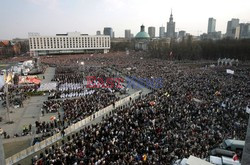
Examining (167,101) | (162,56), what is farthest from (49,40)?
(167,101)

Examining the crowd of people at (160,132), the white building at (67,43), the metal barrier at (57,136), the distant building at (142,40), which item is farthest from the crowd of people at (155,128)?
the distant building at (142,40)

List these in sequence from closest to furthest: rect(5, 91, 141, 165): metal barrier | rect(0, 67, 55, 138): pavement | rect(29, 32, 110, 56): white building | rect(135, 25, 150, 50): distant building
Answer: rect(5, 91, 141, 165): metal barrier
rect(0, 67, 55, 138): pavement
rect(29, 32, 110, 56): white building
rect(135, 25, 150, 50): distant building

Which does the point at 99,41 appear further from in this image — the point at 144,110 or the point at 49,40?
the point at 144,110

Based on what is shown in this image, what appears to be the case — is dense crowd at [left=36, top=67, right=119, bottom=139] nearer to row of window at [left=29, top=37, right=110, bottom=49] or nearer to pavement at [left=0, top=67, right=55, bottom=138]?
pavement at [left=0, top=67, right=55, bottom=138]

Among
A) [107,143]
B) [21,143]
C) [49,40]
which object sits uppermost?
[49,40]

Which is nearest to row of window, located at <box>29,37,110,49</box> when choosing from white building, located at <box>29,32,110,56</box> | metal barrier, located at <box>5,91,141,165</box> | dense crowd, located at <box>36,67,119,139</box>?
white building, located at <box>29,32,110,56</box>

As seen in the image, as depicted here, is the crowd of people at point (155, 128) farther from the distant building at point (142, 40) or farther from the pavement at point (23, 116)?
the distant building at point (142, 40)

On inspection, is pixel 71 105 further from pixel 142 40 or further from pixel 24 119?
pixel 142 40
